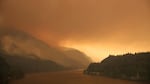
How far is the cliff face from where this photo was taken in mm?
77625

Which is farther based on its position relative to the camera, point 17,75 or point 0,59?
point 17,75

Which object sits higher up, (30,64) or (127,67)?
(30,64)

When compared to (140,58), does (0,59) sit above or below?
below

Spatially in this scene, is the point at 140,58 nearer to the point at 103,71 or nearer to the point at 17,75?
the point at 103,71

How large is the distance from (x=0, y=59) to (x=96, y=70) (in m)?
54.4

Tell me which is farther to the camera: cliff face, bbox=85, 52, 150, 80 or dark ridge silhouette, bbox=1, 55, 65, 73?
dark ridge silhouette, bbox=1, 55, 65, 73

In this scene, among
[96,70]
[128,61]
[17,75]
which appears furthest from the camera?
[96,70]

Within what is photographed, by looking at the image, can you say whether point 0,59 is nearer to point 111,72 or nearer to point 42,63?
point 111,72

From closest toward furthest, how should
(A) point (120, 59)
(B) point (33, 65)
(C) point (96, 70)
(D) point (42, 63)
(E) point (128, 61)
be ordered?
(E) point (128, 61) → (A) point (120, 59) → (C) point (96, 70) → (B) point (33, 65) → (D) point (42, 63)

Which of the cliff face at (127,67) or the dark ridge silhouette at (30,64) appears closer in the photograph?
the cliff face at (127,67)

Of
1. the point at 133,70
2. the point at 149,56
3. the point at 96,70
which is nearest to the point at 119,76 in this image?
the point at 133,70

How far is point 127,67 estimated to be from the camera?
88750mm

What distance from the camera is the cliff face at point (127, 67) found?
7762 centimetres

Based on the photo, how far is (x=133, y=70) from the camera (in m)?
83.9
